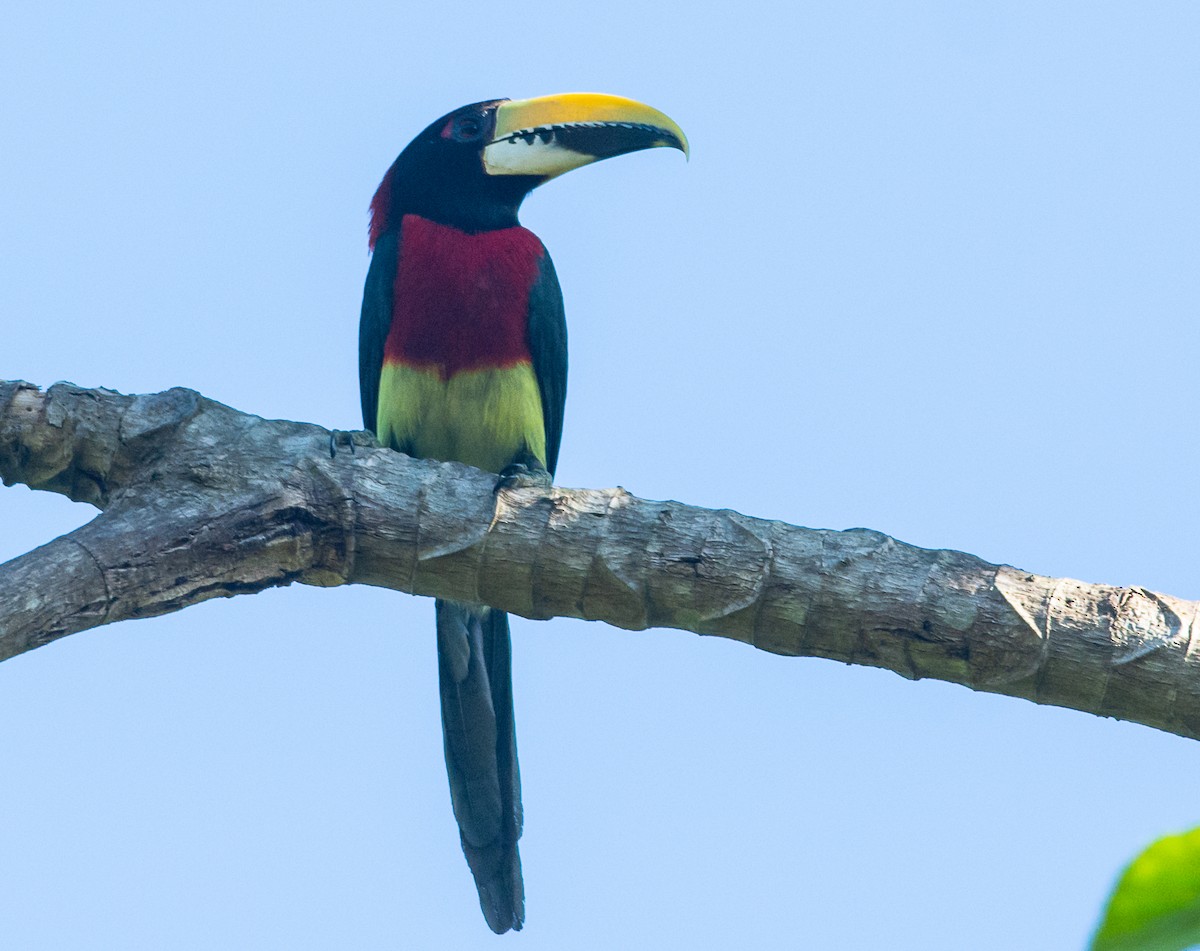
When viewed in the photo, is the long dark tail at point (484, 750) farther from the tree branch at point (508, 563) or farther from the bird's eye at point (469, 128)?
the bird's eye at point (469, 128)

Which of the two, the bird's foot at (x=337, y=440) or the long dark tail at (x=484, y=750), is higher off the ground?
the bird's foot at (x=337, y=440)

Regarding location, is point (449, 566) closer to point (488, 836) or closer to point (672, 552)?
point (672, 552)

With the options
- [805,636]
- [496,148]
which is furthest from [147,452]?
[496,148]

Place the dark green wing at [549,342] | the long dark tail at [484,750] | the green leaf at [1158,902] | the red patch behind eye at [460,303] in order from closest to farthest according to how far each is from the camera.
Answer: the green leaf at [1158,902] < the long dark tail at [484,750] < the red patch behind eye at [460,303] < the dark green wing at [549,342]

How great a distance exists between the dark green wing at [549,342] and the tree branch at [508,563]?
4.89 feet

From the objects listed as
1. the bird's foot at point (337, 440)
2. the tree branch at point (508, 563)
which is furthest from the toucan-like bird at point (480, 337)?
the tree branch at point (508, 563)

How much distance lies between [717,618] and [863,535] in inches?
17.4

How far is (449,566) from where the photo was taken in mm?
3576

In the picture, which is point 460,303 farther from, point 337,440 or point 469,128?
point 337,440

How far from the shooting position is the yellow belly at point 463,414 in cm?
500

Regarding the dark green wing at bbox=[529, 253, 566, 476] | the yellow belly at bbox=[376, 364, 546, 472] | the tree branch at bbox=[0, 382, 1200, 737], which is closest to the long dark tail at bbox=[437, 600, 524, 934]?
the yellow belly at bbox=[376, 364, 546, 472]

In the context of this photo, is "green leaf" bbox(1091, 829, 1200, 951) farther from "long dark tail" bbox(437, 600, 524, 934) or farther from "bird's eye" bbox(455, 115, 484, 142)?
"bird's eye" bbox(455, 115, 484, 142)

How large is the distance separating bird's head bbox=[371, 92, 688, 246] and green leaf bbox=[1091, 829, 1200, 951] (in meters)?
4.89

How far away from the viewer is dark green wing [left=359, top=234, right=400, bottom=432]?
5.17 meters
